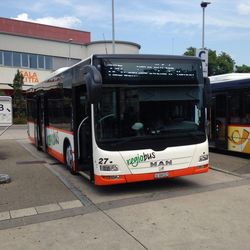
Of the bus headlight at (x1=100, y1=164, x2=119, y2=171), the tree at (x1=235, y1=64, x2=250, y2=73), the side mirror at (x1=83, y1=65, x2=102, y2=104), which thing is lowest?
the bus headlight at (x1=100, y1=164, x2=119, y2=171)

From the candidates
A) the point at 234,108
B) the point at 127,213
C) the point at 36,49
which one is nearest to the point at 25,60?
the point at 36,49

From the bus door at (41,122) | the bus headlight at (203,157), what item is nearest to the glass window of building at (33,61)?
the bus door at (41,122)

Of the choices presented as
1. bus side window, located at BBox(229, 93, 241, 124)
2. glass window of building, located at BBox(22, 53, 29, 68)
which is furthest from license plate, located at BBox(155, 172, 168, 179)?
glass window of building, located at BBox(22, 53, 29, 68)

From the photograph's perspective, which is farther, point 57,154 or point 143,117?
point 57,154

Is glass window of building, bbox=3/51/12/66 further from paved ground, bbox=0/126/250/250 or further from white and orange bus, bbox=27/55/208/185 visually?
white and orange bus, bbox=27/55/208/185

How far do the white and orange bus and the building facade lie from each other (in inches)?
1472

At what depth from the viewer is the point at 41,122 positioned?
1456cm

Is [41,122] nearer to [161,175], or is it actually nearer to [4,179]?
[4,179]

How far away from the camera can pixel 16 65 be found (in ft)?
149

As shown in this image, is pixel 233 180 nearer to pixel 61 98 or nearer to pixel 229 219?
pixel 229 219

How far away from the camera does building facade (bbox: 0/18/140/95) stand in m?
44.6

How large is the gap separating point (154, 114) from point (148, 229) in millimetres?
2755

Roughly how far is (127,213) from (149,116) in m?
2.10

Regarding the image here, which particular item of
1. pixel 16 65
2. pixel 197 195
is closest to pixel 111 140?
pixel 197 195
